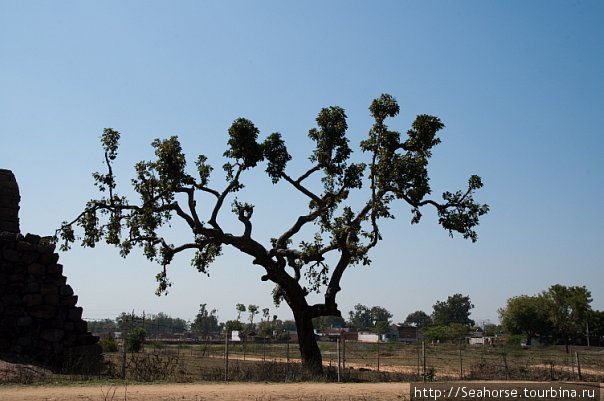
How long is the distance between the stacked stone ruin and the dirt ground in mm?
4774

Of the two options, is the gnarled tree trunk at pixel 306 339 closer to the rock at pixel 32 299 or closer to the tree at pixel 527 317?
the rock at pixel 32 299

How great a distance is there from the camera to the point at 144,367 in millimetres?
17906

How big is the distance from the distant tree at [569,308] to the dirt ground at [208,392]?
62.1 m

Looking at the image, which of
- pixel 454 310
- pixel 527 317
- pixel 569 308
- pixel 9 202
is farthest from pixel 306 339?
pixel 454 310

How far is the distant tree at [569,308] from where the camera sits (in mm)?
71938

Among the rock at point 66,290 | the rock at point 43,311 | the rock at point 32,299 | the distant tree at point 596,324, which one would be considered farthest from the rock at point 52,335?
the distant tree at point 596,324

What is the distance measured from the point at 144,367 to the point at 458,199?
40.6 ft

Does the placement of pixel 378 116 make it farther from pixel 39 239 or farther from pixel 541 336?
pixel 541 336

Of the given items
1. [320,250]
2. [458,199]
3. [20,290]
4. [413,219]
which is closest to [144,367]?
[20,290]

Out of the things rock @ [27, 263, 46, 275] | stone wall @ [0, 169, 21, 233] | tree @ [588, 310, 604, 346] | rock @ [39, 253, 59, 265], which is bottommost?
tree @ [588, 310, 604, 346]

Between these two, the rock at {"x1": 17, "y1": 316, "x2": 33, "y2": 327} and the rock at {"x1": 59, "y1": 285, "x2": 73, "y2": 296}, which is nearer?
the rock at {"x1": 17, "y1": 316, "x2": 33, "y2": 327}

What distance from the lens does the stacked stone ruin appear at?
18.9 meters

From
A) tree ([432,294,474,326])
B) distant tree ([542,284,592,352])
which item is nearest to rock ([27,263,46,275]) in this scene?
distant tree ([542,284,592,352])

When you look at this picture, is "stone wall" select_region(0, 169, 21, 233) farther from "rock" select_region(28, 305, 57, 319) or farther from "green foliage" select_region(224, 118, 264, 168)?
"green foliage" select_region(224, 118, 264, 168)
